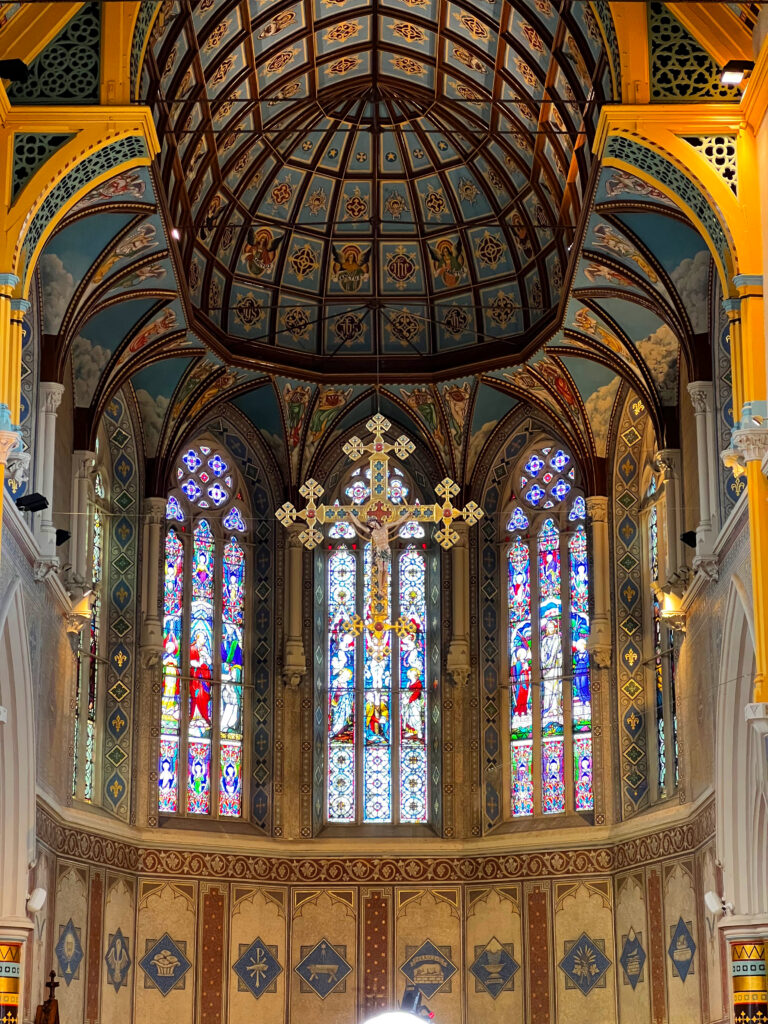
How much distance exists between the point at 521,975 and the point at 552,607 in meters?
6.41

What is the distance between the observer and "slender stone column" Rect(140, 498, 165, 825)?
29.2m

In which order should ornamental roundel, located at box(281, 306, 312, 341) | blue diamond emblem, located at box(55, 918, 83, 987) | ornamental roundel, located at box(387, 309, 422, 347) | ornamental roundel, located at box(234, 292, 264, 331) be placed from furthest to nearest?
1. ornamental roundel, located at box(387, 309, 422, 347)
2. ornamental roundel, located at box(281, 306, 312, 341)
3. ornamental roundel, located at box(234, 292, 264, 331)
4. blue diamond emblem, located at box(55, 918, 83, 987)

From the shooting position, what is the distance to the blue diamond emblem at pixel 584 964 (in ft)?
92.9

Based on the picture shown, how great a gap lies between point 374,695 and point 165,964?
609 centimetres

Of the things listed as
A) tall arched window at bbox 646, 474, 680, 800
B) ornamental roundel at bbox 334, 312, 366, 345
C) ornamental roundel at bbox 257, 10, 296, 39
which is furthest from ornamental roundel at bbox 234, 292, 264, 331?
tall arched window at bbox 646, 474, 680, 800

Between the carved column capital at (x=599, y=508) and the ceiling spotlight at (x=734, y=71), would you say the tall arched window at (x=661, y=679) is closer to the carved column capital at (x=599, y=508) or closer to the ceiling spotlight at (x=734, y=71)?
the carved column capital at (x=599, y=508)

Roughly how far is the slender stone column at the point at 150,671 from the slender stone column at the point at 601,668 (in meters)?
7.44

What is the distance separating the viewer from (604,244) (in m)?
25.5

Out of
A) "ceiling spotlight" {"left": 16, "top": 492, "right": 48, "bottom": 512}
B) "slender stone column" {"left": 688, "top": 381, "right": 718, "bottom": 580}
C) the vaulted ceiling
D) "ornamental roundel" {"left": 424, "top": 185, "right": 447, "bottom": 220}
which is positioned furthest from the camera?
"ornamental roundel" {"left": 424, "top": 185, "right": 447, "bottom": 220}

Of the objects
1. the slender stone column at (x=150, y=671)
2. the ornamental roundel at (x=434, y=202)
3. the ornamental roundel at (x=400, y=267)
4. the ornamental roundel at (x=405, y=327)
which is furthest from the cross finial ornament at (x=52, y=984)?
the ornamental roundel at (x=434, y=202)

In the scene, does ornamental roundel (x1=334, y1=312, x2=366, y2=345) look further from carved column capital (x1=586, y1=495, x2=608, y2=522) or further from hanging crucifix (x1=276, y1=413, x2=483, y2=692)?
hanging crucifix (x1=276, y1=413, x2=483, y2=692)

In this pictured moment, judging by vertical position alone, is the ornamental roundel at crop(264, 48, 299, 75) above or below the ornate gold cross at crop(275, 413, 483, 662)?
above

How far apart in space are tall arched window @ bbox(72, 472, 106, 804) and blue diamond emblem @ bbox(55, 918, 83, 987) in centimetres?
223

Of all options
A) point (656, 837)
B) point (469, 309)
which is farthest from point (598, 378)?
point (656, 837)
